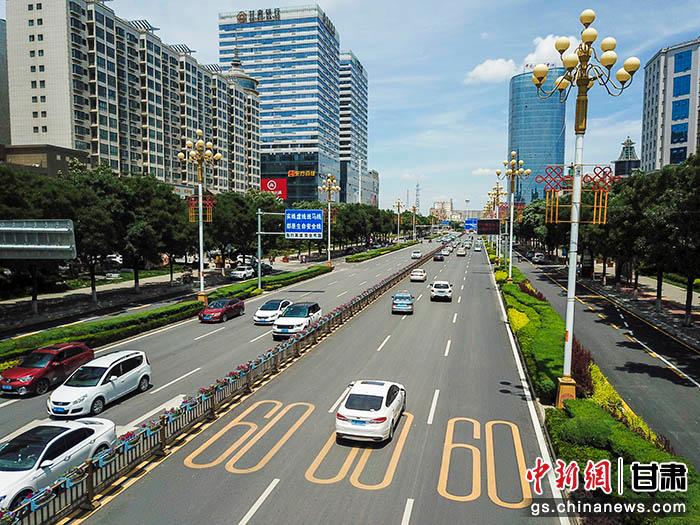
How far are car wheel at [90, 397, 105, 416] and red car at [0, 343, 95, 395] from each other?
3.48 metres

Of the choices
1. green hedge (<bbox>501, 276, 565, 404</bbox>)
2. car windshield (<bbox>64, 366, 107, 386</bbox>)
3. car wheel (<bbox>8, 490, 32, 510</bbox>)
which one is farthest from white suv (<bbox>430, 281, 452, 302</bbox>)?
car wheel (<bbox>8, 490, 32, 510</bbox>)

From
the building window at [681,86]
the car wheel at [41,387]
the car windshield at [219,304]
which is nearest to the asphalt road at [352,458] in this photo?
the car wheel at [41,387]

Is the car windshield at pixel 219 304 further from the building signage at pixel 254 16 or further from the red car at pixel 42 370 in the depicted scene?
the building signage at pixel 254 16

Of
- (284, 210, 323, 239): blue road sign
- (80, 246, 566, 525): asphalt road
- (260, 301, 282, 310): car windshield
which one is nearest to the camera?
(80, 246, 566, 525): asphalt road

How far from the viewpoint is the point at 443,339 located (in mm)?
26062

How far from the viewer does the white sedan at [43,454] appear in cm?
999

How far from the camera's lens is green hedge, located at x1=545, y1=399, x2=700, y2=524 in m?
8.48

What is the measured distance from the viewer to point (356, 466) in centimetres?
1215

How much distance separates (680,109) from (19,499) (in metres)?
116

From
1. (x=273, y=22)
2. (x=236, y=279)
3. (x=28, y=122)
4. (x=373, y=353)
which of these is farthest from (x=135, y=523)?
(x=273, y=22)

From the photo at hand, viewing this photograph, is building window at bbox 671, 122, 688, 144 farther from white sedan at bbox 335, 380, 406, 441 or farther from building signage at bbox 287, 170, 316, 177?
white sedan at bbox 335, 380, 406, 441

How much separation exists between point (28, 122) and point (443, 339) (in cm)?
7726

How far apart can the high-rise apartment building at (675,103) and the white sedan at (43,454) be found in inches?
4119

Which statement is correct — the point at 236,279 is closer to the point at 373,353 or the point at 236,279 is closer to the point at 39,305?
the point at 39,305
